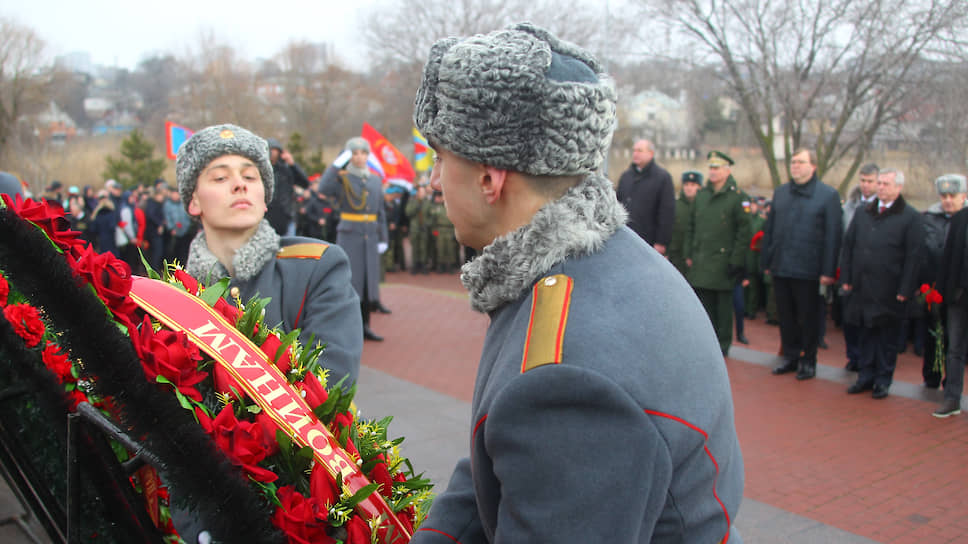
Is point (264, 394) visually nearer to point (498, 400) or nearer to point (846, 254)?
point (498, 400)

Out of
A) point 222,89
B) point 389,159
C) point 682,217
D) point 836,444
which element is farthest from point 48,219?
point 222,89

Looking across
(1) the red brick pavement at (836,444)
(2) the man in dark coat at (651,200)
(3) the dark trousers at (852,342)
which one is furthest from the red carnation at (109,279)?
(3) the dark trousers at (852,342)

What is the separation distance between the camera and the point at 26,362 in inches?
66.0

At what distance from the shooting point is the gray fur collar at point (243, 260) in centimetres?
290

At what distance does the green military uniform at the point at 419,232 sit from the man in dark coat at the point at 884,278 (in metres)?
10.4

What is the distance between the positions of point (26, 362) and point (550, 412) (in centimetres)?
120

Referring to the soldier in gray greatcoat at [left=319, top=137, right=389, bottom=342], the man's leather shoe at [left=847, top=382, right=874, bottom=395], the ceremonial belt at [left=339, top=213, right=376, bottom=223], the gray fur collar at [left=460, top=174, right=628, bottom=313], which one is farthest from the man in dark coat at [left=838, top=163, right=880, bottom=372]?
the gray fur collar at [left=460, top=174, right=628, bottom=313]

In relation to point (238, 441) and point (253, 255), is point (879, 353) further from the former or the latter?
point (238, 441)

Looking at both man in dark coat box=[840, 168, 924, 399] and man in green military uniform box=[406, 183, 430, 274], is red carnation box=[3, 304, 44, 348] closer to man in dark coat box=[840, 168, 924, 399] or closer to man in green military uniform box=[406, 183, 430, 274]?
man in dark coat box=[840, 168, 924, 399]

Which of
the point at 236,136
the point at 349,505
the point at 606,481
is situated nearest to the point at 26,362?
the point at 349,505

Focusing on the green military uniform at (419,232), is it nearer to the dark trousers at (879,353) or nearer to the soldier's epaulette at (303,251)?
the dark trousers at (879,353)

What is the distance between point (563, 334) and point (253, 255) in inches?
77.6

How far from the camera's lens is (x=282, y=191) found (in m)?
9.12

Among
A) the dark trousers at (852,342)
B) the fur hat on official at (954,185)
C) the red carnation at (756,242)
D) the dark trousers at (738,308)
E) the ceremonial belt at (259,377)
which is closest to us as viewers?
the ceremonial belt at (259,377)
